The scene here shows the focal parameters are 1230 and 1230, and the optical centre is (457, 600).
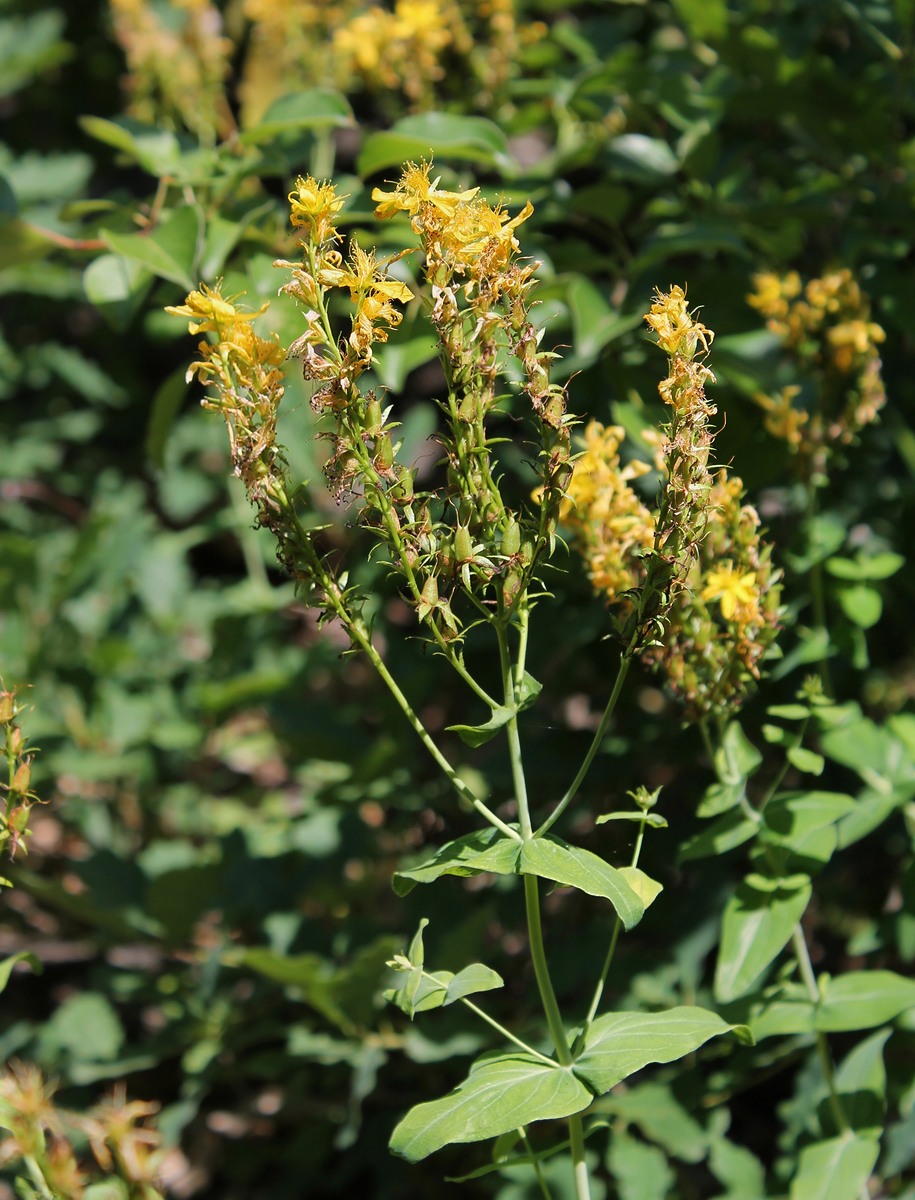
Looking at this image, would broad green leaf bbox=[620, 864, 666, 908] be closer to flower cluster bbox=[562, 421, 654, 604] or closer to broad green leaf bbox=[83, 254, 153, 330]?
flower cluster bbox=[562, 421, 654, 604]

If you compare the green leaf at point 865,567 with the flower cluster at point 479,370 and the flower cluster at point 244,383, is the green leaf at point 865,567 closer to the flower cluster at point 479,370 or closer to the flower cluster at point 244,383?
the flower cluster at point 479,370

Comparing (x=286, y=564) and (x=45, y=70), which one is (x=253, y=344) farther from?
(x=45, y=70)

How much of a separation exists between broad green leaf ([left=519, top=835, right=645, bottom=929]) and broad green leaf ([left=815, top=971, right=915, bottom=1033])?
1.36ft

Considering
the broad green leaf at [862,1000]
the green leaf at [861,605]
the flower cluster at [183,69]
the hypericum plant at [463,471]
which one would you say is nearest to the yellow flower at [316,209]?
the hypericum plant at [463,471]

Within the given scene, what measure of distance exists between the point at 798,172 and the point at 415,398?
0.99 metres

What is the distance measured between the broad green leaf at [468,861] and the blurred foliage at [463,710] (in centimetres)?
28

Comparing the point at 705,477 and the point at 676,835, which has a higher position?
the point at 705,477

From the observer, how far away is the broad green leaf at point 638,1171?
1.38 metres

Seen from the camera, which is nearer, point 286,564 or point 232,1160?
point 286,564

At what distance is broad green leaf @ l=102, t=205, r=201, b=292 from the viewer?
4.29 feet

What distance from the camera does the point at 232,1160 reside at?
6.18 ft

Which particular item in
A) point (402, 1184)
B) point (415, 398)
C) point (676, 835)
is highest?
point (676, 835)

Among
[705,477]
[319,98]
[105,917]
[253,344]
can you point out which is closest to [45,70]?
[319,98]

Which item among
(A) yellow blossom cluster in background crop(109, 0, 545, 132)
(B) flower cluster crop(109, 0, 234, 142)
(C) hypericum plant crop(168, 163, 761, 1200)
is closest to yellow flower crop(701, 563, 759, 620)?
(C) hypericum plant crop(168, 163, 761, 1200)
